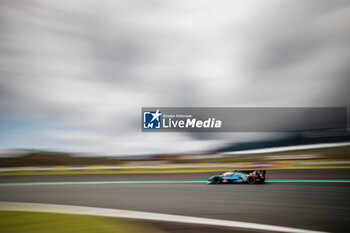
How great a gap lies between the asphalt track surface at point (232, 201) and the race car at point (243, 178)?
1.05ft

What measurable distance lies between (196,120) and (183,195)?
6824 mm

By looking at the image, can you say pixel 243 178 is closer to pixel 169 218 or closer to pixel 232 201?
pixel 232 201

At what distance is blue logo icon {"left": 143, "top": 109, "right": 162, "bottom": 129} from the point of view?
12.9m

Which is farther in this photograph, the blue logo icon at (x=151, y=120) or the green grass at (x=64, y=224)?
the blue logo icon at (x=151, y=120)

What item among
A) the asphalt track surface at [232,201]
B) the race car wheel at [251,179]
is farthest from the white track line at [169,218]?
the race car wheel at [251,179]

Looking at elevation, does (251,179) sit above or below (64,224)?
below

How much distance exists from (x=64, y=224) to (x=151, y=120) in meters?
9.48

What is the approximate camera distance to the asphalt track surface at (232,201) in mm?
4016

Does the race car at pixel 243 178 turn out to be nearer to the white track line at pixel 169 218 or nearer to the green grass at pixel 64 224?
the white track line at pixel 169 218

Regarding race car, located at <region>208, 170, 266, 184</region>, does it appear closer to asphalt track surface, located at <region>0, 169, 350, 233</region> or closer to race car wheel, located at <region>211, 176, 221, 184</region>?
race car wheel, located at <region>211, 176, 221, 184</region>

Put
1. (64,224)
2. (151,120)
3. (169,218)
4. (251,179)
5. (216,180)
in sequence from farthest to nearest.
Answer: (151,120)
(216,180)
(251,179)
(169,218)
(64,224)

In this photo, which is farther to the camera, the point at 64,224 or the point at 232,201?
the point at 232,201

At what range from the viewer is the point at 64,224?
3699 mm

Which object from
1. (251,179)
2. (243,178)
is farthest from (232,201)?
(251,179)
